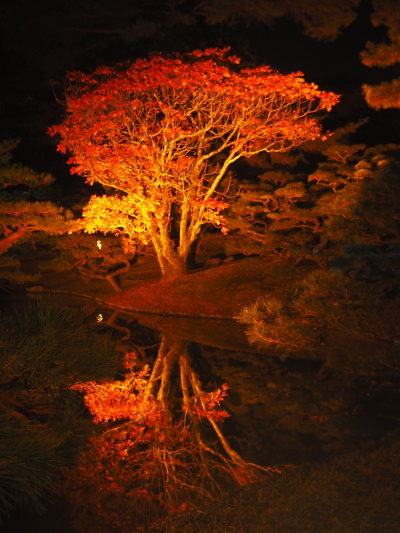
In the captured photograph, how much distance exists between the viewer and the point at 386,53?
5926mm

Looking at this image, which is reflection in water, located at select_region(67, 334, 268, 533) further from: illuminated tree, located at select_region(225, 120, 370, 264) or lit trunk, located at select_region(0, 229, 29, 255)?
illuminated tree, located at select_region(225, 120, 370, 264)

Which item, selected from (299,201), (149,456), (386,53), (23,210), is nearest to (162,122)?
(23,210)

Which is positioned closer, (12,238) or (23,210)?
(23,210)

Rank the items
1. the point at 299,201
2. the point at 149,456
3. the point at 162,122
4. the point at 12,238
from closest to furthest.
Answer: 1. the point at 149,456
2. the point at 12,238
3. the point at 162,122
4. the point at 299,201

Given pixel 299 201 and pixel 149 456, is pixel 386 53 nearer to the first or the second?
pixel 149 456

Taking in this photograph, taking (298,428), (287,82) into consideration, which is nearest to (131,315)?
(287,82)

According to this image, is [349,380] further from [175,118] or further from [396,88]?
[175,118]

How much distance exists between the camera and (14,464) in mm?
3352

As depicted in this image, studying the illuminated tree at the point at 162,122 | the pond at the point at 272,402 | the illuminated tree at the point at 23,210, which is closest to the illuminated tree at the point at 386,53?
the pond at the point at 272,402

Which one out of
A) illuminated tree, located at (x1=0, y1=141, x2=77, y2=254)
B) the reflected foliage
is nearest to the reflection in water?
the reflected foliage

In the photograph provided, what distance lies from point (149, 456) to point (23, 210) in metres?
7.37

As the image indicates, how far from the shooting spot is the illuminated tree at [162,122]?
11.8 meters

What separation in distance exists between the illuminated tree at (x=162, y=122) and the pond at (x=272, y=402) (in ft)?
12.6

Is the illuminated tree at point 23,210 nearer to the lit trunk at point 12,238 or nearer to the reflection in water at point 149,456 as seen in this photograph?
the lit trunk at point 12,238
